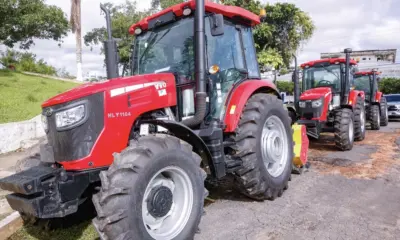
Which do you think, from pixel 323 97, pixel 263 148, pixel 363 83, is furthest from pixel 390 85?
pixel 263 148

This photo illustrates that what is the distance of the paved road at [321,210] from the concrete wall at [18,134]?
17.7 feet

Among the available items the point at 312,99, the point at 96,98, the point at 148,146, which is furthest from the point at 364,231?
the point at 312,99

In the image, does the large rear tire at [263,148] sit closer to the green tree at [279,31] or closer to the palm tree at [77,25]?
the green tree at [279,31]

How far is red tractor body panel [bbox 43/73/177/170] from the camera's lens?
9.75 feet

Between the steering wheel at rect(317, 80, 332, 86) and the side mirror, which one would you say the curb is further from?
the steering wheel at rect(317, 80, 332, 86)

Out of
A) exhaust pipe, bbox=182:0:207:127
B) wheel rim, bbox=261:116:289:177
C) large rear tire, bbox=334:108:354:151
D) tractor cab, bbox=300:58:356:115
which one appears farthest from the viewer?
tractor cab, bbox=300:58:356:115

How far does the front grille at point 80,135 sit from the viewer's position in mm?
2924

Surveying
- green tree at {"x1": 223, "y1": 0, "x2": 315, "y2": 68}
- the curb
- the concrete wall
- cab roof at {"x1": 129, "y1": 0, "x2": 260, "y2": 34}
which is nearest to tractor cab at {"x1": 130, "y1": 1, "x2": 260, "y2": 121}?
cab roof at {"x1": 129, "y1": 0, "x2": 260, "y2": 34}

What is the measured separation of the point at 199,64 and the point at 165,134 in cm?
91

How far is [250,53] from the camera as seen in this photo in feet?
15.6

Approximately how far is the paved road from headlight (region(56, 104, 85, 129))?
1.67 metres

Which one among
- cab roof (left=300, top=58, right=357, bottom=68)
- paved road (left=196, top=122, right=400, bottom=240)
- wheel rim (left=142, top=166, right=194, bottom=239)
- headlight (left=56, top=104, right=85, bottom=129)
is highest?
cab roof (left=300, top=58, right=357, bottom=68)

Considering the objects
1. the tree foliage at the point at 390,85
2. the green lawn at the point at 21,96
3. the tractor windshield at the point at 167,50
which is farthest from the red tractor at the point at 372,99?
the green lawn at the point at 21,96

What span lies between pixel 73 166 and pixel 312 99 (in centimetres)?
655
